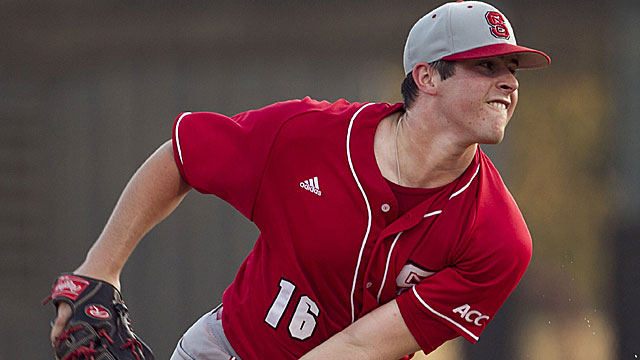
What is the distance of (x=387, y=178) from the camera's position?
2580mm

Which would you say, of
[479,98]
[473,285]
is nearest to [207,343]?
[473,285]

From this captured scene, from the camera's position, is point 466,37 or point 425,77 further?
point 425,77

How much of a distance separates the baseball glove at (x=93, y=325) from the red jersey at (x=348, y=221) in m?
0.41

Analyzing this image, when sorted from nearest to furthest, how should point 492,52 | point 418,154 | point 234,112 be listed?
point 492,52, point 418,154, point 234,112

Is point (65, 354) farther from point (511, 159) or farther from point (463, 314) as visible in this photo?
point (511, 159)

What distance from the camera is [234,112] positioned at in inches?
221

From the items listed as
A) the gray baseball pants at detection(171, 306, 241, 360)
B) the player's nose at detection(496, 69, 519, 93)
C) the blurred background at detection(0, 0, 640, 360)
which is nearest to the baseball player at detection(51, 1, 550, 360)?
the player's nose at detection(496, 69, 519, 93)

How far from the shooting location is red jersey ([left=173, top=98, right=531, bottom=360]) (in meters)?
2.55

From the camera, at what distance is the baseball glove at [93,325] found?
244cm

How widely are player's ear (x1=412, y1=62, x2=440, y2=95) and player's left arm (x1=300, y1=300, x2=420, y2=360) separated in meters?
0.62

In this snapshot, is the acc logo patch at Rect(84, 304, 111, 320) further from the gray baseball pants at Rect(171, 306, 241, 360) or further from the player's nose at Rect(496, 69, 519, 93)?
the player's nose at Rect(496, 69, 519, 93)

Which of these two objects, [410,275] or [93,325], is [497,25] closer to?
[410,275]

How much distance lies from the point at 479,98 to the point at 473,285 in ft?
1.74

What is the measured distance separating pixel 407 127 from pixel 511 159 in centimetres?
287
